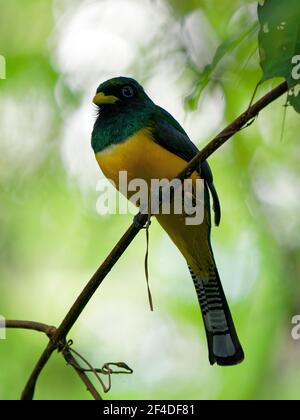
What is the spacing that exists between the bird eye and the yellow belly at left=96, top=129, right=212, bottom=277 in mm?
214

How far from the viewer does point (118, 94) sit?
3.22 m

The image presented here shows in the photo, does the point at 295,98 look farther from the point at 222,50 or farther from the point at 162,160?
the point at 162,160

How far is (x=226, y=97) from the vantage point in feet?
12.7

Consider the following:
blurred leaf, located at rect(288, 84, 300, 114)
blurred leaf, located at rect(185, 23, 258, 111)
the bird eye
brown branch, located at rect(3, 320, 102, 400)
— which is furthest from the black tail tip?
blurred leaf, located at rect(288, 84, 300, 114)

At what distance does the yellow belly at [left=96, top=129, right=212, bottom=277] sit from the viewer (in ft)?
9.99

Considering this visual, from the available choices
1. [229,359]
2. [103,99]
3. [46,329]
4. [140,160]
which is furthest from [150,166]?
[46,329]

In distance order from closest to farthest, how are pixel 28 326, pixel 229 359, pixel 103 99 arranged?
1. pixel 28 326
2. pixel 229 359
3. pixel 103 99

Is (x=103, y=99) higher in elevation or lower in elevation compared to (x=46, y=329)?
higher

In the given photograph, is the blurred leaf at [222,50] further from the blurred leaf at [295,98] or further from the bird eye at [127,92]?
the bird eye at [127,92]

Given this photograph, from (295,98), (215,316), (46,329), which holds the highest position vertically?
(295,98)

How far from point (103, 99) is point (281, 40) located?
5.87ft

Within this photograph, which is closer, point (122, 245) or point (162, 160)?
point (122, 245)
